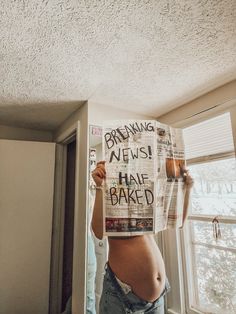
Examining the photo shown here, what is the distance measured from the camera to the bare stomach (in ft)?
3.73

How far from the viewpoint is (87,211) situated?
5.46ft

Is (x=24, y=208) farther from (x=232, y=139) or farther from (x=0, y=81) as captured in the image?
(x=232, y=139)

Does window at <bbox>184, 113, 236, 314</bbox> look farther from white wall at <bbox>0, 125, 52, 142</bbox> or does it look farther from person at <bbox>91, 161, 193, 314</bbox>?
white wall at <bbox>0, 125, 52, 142</bbox>

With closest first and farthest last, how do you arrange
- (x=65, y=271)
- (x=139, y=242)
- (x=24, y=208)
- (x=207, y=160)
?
(x=139, y=242)
(x=207, y=160)
(x=24, y=208)
(x=65, y=271)

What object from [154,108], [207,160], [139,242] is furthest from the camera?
[154,108]

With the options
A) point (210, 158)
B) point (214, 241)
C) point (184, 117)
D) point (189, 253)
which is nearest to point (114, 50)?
point (184, 117)

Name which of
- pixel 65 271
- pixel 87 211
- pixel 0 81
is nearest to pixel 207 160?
pixel 87 211

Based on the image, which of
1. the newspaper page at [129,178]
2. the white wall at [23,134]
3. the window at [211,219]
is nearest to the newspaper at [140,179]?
the newspaper page at [129,178]

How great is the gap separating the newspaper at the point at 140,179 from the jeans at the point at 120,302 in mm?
303

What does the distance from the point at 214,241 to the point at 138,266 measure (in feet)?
2.51

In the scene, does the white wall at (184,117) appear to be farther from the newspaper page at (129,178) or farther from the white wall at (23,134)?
the white wall at (23,134)

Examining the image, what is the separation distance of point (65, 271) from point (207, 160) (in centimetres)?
180

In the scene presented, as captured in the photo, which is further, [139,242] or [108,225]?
[139,242]

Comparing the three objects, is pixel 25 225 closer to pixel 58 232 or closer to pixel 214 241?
pixel 58 232
